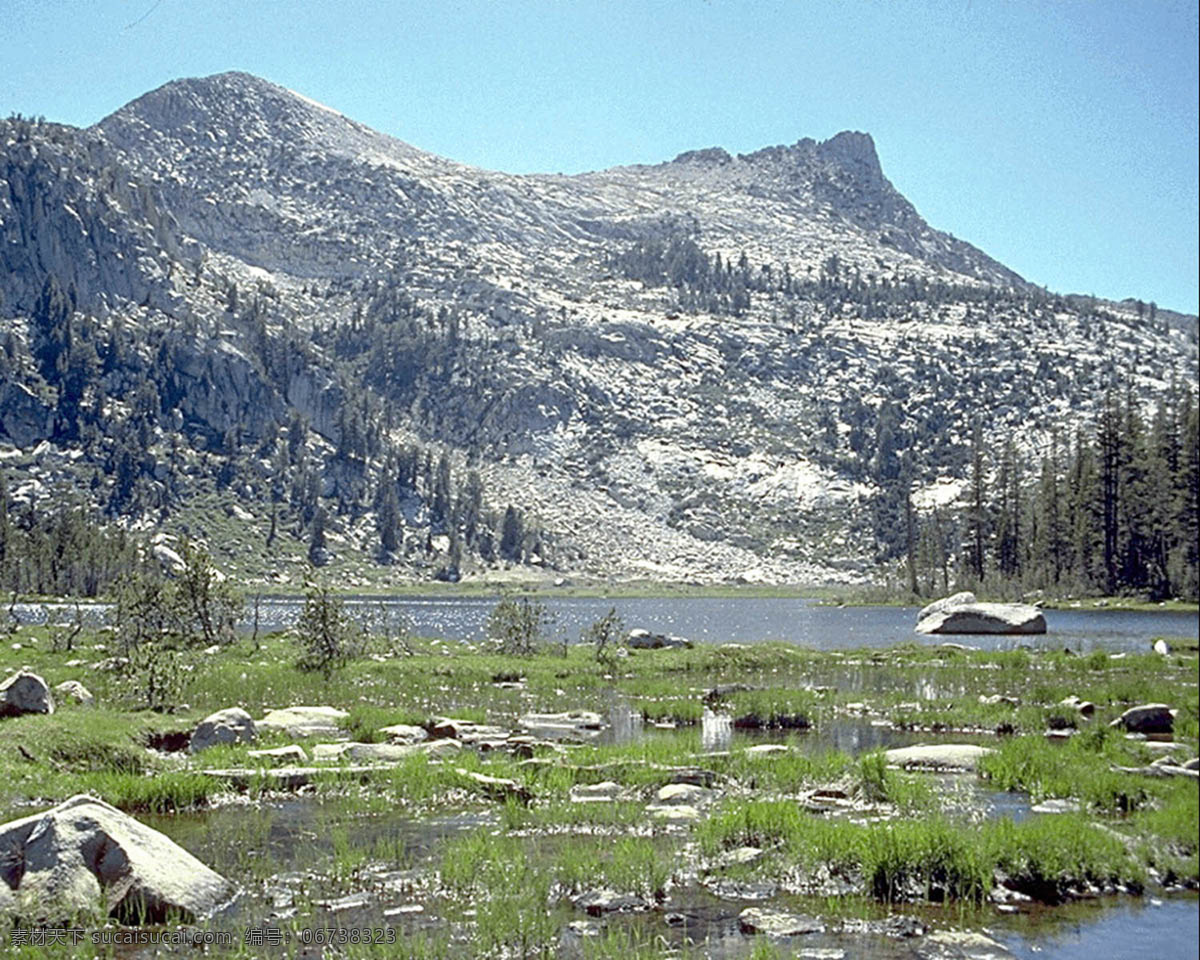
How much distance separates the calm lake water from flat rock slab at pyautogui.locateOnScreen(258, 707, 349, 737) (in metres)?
29.7

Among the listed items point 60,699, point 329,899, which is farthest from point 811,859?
point 60,699

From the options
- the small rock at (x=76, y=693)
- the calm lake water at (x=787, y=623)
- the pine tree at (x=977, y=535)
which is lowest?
the calm lake water at (x=787, y=623)

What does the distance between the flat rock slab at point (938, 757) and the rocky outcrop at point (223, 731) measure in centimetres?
1773

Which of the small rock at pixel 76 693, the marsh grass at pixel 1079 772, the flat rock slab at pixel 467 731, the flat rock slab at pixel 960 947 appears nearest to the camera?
the flat rock slab at pixel 960 947

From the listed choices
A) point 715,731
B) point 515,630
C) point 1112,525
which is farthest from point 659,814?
point 1112,525

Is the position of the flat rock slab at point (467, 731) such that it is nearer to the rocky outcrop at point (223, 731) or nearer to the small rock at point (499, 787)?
the rocky outcrop at point (223, 731)

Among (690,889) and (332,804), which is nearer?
(690,889)

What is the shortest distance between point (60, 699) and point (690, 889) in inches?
1034

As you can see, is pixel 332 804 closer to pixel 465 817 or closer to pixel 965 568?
pixel 465 817

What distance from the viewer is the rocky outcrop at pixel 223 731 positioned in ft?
108

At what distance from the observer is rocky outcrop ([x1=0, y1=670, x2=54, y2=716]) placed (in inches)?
1294

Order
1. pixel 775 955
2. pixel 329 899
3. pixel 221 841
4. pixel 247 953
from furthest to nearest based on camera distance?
1. pixel 221 841
2. pixel 329 899
3. pixel 247 953
4. pixel 775 955

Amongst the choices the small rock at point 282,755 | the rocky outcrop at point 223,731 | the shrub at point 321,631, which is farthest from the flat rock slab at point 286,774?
the shrub at point 321,631

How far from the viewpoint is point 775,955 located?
1488 centimetres
